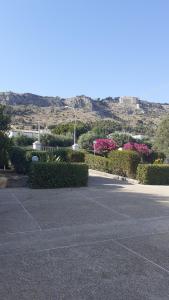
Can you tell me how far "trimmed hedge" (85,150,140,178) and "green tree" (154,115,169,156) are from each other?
394 inches

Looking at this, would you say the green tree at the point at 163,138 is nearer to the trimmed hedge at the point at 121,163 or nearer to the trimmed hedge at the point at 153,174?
the trimmed hedge at the point at 121,163

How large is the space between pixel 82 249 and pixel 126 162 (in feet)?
41.8

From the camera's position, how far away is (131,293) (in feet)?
14.9

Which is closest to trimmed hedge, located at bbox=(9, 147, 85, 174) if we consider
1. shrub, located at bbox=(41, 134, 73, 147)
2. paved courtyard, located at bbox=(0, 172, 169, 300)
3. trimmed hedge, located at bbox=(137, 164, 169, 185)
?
trimmed hedge, located at bbox=(137, 164, 169, 185)

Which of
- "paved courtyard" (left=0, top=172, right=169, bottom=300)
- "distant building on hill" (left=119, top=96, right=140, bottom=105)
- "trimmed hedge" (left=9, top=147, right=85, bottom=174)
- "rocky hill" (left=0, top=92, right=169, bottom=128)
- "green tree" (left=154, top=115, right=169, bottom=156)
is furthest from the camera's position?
"distant building on hill" (left=119, top=96, right=140, bottom=105)

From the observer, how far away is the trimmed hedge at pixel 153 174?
52.9 feet

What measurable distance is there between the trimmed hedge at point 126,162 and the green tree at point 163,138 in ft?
35.9

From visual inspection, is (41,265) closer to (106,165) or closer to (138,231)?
(138,231)

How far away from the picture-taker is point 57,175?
43.5 ft

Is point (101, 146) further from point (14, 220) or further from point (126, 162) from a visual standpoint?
point (14, 220)

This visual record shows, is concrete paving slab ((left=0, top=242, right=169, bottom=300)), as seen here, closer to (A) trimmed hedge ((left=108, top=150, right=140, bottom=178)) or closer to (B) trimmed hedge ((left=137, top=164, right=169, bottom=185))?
(B) trimmed hedge ((left=137, top=164, right=169, bottom=185))

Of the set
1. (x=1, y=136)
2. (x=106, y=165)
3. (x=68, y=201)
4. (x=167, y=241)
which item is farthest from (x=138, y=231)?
(x=106, y=165)

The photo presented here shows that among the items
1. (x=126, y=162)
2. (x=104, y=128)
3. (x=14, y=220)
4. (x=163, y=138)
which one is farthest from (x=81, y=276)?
(x=104, y=128)

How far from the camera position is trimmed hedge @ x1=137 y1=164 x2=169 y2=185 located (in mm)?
16125
